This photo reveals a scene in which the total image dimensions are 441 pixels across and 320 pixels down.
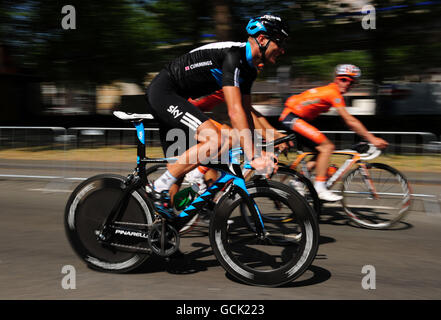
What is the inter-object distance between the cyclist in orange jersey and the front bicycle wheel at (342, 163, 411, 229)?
26 centimetres

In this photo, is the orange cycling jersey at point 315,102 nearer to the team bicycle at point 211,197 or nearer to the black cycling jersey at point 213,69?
the team bicycle at point 211,197

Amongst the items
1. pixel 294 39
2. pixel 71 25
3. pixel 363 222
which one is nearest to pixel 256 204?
pixel 363 222

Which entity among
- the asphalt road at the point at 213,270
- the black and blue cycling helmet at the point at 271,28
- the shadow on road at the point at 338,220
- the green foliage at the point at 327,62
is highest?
the green foliage at the point at 327,62

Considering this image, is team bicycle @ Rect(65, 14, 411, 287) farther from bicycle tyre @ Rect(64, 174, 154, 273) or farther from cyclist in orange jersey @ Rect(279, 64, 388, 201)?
cyclist in orange jersey @ Rect(279, 64, 388, 201)

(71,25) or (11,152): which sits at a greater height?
(71,25)

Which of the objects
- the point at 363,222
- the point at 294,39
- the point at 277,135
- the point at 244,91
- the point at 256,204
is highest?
the point at 294,39

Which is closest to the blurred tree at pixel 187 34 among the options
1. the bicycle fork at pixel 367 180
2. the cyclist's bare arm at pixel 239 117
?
the bicycle fork at pixel 367 180

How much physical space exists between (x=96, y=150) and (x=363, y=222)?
270 inches

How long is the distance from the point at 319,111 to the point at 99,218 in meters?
3.23

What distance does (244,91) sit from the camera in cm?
407

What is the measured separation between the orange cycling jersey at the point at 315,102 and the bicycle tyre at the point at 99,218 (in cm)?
283

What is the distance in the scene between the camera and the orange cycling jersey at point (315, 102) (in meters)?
5.73

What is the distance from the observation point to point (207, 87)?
3904mm
